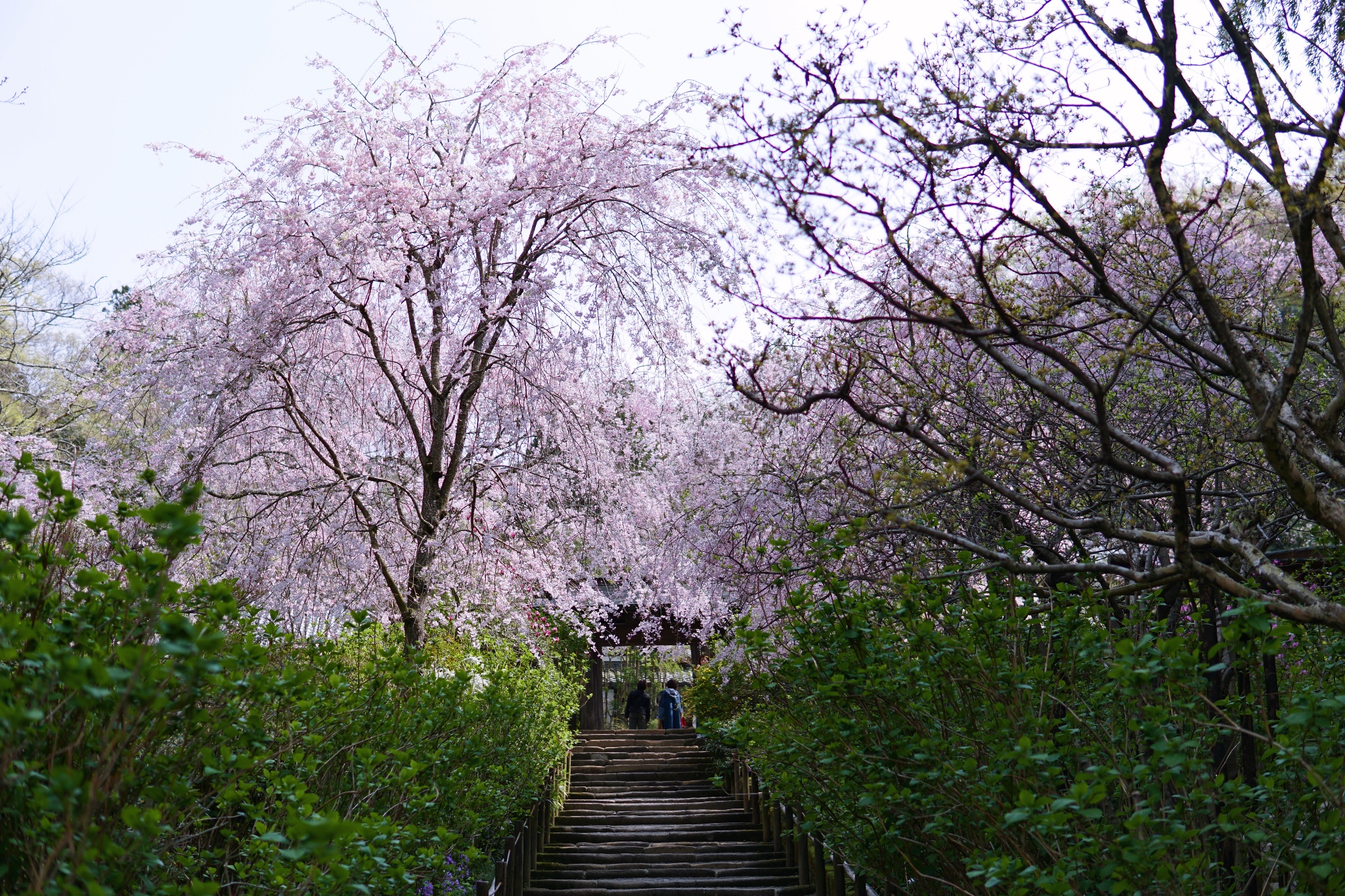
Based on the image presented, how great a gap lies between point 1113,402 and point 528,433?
203 inches

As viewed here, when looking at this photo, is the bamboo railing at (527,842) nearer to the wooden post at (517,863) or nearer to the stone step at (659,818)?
the wooden post at (517,863)

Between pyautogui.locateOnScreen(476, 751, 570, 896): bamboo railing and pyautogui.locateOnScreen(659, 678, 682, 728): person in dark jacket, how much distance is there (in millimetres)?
7945

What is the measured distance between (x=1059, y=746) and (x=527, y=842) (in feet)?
18.6

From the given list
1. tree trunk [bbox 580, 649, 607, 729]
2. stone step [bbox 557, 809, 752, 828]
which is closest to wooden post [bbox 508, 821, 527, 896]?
stone step [bbox 557, 809, 752, 828]

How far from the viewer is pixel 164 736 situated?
8.46ft

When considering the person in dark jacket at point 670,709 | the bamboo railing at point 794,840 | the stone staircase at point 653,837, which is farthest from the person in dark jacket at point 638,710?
the bamboo railing at point 794,840

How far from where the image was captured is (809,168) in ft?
13.7

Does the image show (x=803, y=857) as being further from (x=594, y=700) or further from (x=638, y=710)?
(x=594, y=700)

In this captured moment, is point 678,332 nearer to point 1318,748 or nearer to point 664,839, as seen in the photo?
point 664,839

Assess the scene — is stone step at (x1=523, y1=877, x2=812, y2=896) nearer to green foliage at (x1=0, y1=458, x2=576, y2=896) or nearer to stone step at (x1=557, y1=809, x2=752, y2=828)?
stone step at (x1=557, y1=809, x2=752, y2=828)

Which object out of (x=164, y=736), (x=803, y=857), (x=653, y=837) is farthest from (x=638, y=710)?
(x=164, y=736)

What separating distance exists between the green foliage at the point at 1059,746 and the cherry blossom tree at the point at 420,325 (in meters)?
4.47

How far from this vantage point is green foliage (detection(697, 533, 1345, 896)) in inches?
92.1

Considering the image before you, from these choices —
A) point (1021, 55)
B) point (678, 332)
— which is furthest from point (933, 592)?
point (678, 332)
